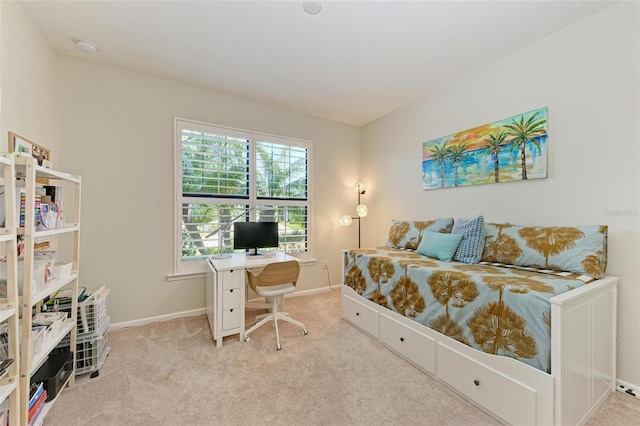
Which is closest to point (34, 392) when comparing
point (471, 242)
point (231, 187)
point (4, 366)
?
point (4, 366)

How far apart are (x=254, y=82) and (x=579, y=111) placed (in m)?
2.95

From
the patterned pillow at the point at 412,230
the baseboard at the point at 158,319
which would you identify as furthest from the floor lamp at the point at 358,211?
the baseboard at the point at 158,319

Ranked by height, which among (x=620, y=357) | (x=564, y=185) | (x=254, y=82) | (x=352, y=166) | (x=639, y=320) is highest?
(x=254, y=82)

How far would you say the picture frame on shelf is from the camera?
175 centimetres

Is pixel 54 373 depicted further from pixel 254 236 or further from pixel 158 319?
pixel 254 236

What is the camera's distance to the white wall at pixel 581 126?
5.83ft

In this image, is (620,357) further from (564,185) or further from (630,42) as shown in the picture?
(630,42)

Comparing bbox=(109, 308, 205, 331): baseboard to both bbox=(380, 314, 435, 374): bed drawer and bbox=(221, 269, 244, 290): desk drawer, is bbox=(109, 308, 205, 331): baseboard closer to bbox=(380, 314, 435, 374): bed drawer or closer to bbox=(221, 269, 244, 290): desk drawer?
bbox=(221, 269, 244, 290): desk drawer

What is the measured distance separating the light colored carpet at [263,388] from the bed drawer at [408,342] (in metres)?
0.08

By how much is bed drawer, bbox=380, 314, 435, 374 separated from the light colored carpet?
0.26ft

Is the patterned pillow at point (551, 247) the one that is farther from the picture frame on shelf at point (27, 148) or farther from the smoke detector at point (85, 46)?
the smoke detector at point (85, 46)

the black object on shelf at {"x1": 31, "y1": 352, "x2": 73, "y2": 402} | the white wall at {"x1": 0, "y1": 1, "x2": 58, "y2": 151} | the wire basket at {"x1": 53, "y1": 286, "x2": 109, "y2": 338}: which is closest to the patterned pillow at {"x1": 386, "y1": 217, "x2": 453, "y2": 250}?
the wire basket at {"x1": 53, "y1": 286, "x2": 109, "y2": 338}

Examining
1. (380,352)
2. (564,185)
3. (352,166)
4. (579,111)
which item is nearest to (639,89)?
(579,111)

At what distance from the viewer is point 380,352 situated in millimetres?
2250
